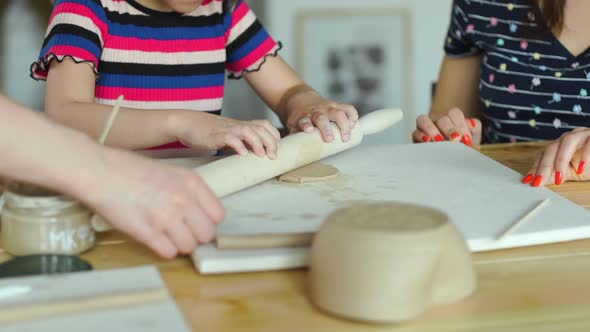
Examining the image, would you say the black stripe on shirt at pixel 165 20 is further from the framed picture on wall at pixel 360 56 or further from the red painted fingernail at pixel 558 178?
the framed picture on wall at pixel 360 56

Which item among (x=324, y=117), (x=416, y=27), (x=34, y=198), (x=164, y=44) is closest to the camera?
(x=34, y=198)

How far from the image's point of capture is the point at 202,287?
0.72m

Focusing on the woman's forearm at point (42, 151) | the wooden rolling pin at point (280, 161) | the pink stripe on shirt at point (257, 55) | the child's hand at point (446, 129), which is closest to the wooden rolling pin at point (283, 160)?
the wooden rolling pin at point (280, 161)

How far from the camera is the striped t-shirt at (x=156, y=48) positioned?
1244mm

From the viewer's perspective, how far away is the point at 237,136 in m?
1.01

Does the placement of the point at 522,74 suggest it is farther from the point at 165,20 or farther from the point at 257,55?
the point at 165,20

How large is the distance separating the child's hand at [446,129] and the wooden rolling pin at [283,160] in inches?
4.6

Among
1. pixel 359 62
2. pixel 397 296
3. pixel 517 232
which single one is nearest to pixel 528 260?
pixel 517 232

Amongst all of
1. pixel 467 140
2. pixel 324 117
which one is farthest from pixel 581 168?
pixel 324 117

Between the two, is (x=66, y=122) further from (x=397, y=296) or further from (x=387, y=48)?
(x=387, y=48)

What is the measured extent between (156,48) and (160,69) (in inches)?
1.4

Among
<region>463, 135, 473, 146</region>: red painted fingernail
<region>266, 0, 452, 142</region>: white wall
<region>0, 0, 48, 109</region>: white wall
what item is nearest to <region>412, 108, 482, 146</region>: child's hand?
<region>463, 135, 473, 146</region>: red painted fingernail

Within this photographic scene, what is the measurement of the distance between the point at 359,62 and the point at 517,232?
225cm

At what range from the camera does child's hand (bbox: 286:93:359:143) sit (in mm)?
1133
